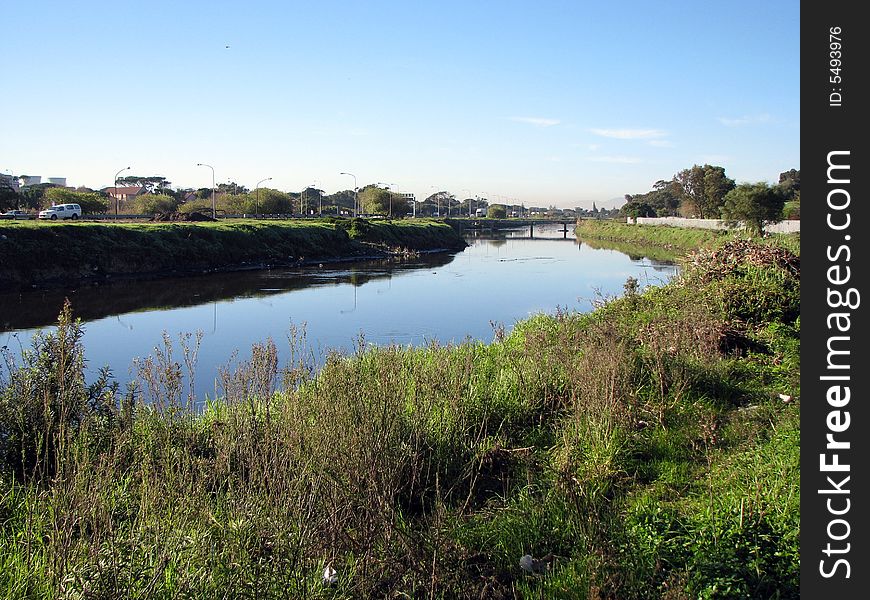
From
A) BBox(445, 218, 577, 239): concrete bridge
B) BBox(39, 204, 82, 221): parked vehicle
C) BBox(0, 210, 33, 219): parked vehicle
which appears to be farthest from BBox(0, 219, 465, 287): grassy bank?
BBox(445, 218, 577, 239): concrete bridge

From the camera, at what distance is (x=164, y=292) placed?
3125cm

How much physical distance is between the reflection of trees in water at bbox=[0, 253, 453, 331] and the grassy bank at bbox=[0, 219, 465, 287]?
2230 millimetres

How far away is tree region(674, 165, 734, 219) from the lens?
278 feet

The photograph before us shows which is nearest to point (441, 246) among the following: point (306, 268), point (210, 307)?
point (306, 268)

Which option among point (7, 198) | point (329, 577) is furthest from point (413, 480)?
point (7, 198)

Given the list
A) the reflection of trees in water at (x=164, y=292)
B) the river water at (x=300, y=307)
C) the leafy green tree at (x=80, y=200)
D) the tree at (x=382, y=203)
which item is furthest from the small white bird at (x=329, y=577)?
the tree at (x=382, y=203)

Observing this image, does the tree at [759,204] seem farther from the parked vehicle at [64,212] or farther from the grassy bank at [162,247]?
the parked vehicle at [64,212]

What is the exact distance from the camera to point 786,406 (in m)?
8.40

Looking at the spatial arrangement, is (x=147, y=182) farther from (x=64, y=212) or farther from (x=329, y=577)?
(x=329, y=577)

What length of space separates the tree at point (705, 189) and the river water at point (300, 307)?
43382 millimetres

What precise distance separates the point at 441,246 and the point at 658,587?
67.9m

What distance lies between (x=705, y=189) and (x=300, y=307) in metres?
72.6

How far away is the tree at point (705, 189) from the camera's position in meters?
84.8
